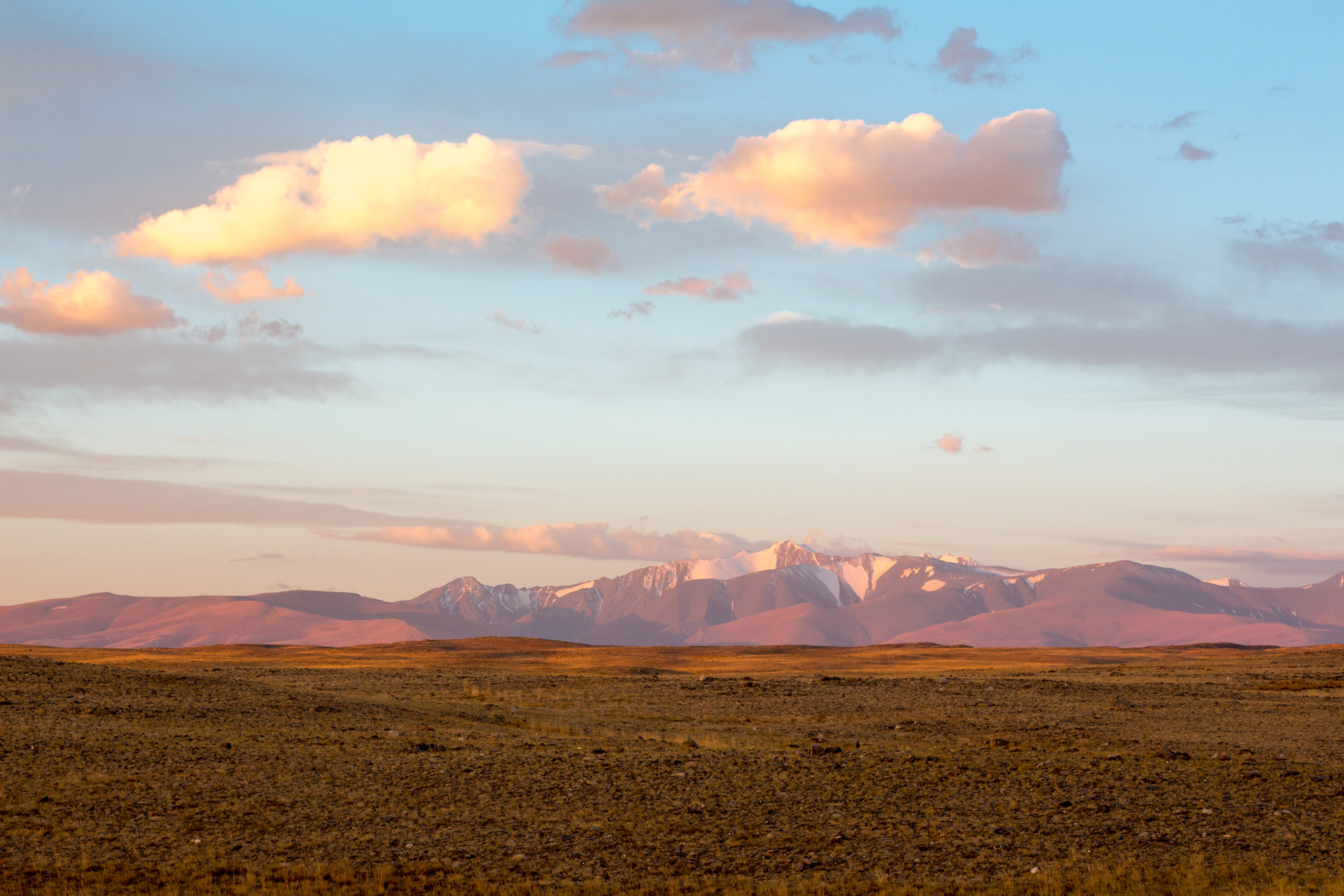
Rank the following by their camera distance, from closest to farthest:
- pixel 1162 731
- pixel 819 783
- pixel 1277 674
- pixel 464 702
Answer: pixel 819 783, pixel 1162 731, pixel 464 702, pixel 1277 674

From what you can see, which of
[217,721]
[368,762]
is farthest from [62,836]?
[217,721]

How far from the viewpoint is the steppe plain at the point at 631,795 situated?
19.9 metres

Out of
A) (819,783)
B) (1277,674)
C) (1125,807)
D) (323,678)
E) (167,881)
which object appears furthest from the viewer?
(1277,674)

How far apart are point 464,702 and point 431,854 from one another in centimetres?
2893

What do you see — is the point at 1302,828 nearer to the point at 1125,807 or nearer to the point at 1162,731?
the point at 1125,807

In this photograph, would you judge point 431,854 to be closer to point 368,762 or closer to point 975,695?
point 368,762

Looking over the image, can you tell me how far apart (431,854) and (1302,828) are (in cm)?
1729

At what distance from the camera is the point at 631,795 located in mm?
25719

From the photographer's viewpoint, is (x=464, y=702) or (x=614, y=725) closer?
(x=614, y=725)

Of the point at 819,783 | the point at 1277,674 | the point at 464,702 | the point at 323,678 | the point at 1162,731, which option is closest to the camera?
the point at 819,783

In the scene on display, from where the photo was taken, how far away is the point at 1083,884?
19672 mm

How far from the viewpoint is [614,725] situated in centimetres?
4109

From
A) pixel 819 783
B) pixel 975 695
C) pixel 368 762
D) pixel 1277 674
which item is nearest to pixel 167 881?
pixel 368 762

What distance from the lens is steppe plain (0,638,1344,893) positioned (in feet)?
65.3
